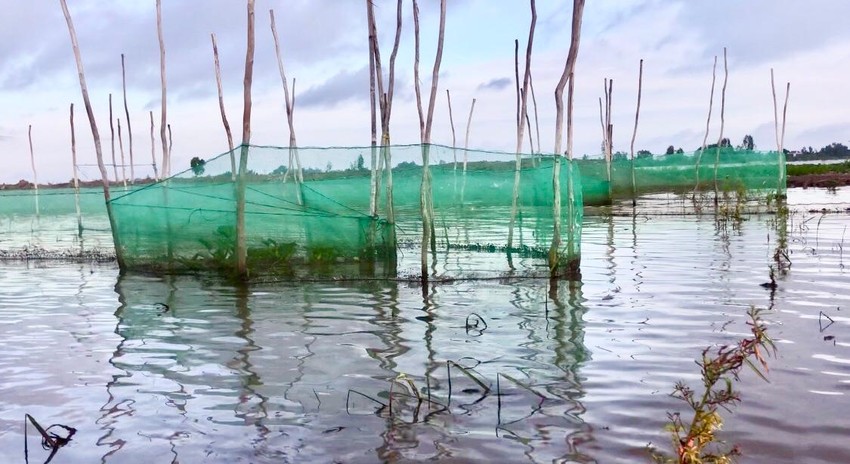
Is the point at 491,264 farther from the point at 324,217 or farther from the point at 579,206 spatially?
the point at 324,217

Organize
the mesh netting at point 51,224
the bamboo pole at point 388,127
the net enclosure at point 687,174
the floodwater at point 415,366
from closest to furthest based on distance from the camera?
the floodwater at point 415,366 < the bamboo pole at point 388,127 < the mesh netting at point 51,224 < the net enclosure at point 687,174

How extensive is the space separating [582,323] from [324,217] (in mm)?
4120

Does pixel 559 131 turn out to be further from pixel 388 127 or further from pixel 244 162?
pixel 244 162

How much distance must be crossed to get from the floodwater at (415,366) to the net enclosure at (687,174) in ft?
50.0

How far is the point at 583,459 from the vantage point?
3930 millimetres

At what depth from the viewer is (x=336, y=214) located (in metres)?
10.4

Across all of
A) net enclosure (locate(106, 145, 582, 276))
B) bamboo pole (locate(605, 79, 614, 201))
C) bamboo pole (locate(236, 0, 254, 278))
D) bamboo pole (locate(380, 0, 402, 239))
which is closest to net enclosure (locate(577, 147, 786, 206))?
bamboo pole (locate(605, 79, 614, 201))

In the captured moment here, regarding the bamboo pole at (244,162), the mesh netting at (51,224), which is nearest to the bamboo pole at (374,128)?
the bamboo pole at (244,162)

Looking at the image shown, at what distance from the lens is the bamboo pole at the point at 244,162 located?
1013 centimetres

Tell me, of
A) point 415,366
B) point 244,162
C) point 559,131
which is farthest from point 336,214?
point 415,366

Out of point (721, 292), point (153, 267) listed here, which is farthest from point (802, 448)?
point (153, 267)

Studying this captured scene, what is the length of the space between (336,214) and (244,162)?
4.08 feet

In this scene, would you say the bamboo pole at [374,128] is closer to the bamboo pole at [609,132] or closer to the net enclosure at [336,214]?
the net enclosure at [336,214]

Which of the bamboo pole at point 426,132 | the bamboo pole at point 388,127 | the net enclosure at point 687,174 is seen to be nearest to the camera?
the bamboo pole at point 426,132
